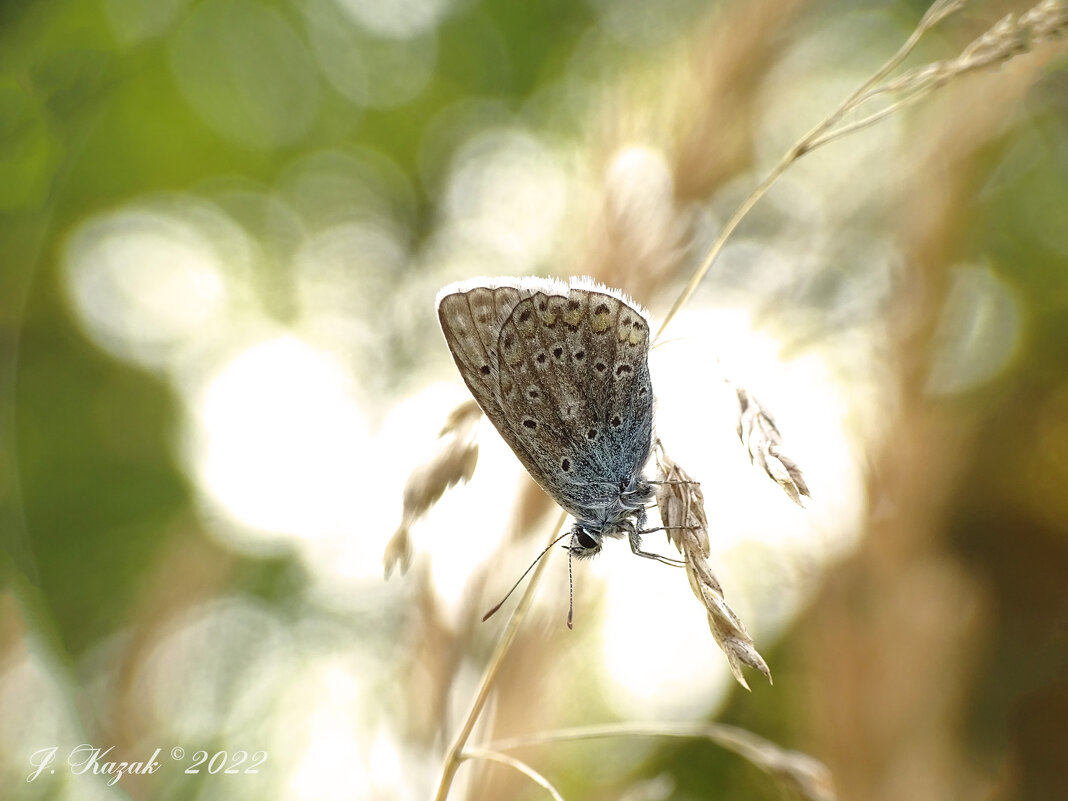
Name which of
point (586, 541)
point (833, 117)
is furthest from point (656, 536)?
point (833, 117)

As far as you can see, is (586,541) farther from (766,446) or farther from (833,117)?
(833,117)

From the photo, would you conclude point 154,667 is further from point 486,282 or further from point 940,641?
point 940,641

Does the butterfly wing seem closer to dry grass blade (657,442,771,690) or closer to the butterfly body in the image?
the butterfly body

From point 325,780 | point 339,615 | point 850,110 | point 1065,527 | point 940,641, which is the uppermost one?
point 850,110

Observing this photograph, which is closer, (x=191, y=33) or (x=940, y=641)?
(x=940, y=641)

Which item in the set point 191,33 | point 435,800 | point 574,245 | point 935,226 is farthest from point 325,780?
point 191,33

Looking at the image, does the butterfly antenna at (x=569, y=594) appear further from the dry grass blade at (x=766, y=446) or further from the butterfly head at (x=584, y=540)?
the dry grass blade at (x=766, y=446)
